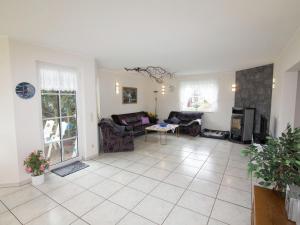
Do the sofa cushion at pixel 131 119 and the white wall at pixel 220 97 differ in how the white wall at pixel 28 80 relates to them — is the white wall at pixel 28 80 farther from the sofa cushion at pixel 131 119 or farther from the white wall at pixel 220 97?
the white wall at pixel 220 97

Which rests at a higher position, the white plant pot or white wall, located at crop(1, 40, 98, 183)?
white wall, located at crop(1, 40, 98, 183)

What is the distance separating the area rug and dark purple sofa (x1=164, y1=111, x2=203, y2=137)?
4.08 metres

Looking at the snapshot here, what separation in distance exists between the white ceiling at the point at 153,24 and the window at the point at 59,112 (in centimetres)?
64

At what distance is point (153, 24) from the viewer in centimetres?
218

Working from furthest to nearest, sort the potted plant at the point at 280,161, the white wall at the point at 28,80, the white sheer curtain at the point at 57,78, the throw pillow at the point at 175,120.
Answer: the throw pillow at the point at 175,120 < the white sheer curtain at the point at 57,78 < the white wall at the point at 28,80 < the potted plant at the point at 280,161

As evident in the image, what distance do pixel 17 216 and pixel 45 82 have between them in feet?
7.60

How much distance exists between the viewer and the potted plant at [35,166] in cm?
285

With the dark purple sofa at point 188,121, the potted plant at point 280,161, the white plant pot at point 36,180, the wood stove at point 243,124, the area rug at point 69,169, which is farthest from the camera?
the dark purple sofa at point 188,121

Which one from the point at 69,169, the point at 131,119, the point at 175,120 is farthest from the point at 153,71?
the point at 69,169

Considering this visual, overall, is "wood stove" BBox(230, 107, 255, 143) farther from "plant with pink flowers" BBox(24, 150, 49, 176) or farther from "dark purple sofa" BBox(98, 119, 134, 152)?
"plant with pink flowers" BBox(24, 150, 49, 176)

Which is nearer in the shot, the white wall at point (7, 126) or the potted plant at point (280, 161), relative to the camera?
the potted plant at point (280, 161)

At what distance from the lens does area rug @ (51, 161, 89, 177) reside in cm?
334

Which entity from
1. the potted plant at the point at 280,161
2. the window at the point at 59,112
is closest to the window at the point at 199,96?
the window at the point at 59,112

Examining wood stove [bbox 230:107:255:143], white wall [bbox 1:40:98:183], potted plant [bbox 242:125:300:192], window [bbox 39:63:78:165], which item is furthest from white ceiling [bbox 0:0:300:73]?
wood stove [bbox 230:107:255:143]
